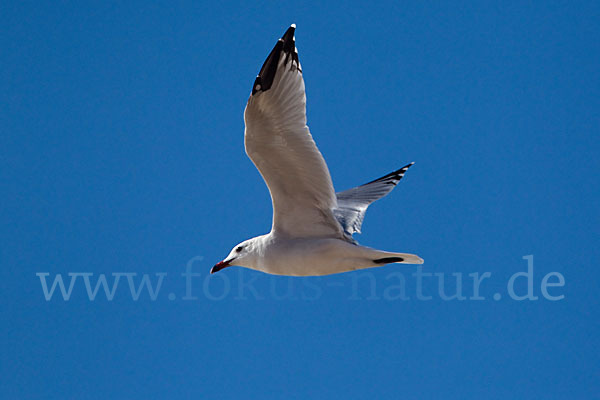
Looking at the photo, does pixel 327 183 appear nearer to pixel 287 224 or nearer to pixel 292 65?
pixel 287 224

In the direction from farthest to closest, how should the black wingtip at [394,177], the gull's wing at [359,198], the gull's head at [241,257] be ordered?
the black wingtip at [394,177] → the gull's wing at [359,198] → the gull's head at [241,257]

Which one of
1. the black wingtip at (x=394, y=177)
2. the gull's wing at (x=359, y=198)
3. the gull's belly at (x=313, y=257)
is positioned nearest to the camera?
the gull's belly at (x=313, y=257)

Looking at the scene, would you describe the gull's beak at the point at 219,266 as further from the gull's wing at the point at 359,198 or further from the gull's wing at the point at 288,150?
the gull's wing at the point at 359,198

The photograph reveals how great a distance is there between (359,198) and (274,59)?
6.22 ft

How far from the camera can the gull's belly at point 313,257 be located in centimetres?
437

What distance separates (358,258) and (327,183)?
0.48 meters

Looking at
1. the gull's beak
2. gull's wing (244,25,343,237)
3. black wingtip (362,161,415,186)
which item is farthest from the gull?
black wingtip (362,161,415,186)

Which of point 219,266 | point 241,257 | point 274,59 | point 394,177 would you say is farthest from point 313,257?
point 394,177

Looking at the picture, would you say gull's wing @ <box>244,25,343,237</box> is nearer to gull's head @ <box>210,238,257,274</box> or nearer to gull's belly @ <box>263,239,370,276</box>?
gull's belly @ <box>263,239,370,276</box>

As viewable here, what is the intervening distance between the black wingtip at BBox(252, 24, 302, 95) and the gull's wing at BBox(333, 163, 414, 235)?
1.13 metres

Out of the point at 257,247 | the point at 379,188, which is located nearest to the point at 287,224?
the point at 257,247

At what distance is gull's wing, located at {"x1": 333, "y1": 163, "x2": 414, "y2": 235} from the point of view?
16.1 feet

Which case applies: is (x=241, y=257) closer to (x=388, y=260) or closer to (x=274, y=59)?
(x=388, y=260)

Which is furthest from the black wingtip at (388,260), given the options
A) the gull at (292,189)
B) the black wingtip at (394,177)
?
the black wingtip at (394,177)
